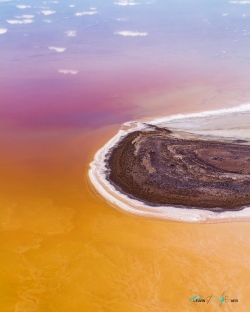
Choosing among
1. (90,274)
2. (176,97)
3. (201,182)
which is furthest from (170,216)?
(176,97)

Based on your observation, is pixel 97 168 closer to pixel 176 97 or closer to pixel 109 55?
pixel 176 97

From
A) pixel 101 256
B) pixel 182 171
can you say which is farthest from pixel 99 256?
pixel 182 171

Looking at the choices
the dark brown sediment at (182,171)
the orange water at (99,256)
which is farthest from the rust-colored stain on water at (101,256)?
the dark brown sediment at (182,171)

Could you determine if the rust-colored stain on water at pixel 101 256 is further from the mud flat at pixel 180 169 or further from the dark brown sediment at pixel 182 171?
the dark brown sediment at pixel 182 171

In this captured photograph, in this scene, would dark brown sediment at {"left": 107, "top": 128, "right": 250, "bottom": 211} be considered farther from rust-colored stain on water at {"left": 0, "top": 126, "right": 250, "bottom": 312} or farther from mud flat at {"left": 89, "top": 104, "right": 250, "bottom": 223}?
rust-colored stain on water at {"left": 0, "top": 126, "right": 250, "bottom": 312}

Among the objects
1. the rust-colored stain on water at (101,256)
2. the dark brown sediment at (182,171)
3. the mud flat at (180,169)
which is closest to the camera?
the rust-colored stain on water at (101,256)

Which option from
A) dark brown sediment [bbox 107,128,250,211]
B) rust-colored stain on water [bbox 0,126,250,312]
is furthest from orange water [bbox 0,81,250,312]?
dark brown sediment [bbox 107,128,250,211]

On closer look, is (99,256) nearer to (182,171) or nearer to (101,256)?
(101,256)
